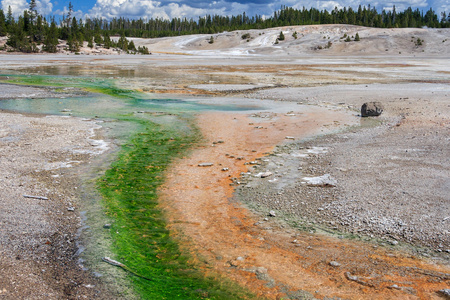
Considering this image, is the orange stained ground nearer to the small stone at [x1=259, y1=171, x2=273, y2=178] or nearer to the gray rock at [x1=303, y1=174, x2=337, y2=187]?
the small stone at [x1=259, y1=171, x2=273, y2=178]

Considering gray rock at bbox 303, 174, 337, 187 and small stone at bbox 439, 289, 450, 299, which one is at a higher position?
gray rock at bbox 303, 174, 337, 187

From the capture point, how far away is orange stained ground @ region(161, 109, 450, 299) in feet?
13.4

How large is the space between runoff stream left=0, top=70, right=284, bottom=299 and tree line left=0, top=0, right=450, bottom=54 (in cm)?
4532

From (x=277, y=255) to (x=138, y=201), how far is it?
264cm

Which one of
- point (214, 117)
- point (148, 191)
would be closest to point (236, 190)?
point (148, 191)

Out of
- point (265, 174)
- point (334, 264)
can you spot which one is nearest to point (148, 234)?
point (334, 264)

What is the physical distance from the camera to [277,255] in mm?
4758

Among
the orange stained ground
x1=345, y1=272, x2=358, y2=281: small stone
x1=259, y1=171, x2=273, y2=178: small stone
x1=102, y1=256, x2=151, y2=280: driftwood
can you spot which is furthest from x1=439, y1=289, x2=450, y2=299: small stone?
x1=259, y1=171, x2=273, y2=178: small stone

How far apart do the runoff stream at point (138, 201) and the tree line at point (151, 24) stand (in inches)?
1784

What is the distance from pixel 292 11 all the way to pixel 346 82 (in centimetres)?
10060

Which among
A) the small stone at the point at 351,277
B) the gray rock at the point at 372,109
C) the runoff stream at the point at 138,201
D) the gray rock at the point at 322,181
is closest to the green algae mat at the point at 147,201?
the runoff stream at the point at 138,201

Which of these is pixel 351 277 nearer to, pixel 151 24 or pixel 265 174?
pixel 265 174

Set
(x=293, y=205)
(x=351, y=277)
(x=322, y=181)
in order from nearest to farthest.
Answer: (x=351, y=277) < (x=293, y=205) < (x=322, y=181)

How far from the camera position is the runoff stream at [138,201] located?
4.20 m
